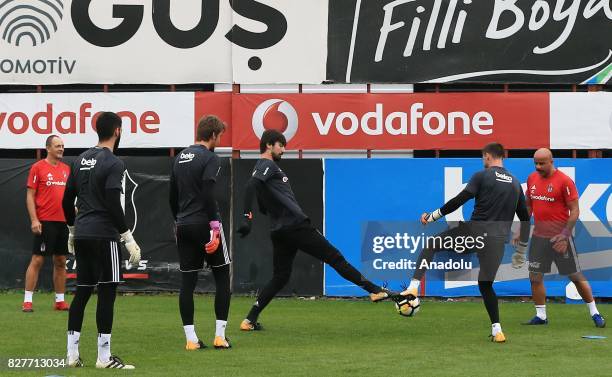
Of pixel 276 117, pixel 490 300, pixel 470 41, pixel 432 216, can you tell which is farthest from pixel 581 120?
pixel 490 300

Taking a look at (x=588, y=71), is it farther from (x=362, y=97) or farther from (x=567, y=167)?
(x=362, y=97)

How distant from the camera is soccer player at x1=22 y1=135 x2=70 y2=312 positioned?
13250mm

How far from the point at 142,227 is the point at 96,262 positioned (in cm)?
756

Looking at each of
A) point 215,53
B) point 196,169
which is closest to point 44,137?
point 215,53

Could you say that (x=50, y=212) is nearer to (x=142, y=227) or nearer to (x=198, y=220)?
(x=142, y=227)

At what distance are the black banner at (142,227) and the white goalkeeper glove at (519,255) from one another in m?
5.00

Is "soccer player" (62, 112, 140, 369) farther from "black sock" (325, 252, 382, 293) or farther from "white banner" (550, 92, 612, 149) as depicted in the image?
"white banner" (550, 92, 612, 149)

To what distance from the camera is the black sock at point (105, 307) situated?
8.22 meters

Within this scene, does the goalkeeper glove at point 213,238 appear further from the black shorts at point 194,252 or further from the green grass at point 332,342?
the green grass at point 332,342

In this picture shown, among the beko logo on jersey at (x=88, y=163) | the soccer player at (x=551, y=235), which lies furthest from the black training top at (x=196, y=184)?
the soccer player at (x=551, y=235)

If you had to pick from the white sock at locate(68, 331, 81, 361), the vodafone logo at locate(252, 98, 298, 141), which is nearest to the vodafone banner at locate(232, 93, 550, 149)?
the vodafone logo at locate(252, 98, 298, 141)

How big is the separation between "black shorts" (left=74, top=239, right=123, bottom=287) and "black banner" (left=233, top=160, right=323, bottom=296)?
23.9 feet

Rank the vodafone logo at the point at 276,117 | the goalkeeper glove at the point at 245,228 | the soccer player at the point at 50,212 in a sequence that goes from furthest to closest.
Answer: the vodafone logo at the point at 276,117 < the soccer player at the point at 50,212 < the goalkeeper glove at the point at 245,228

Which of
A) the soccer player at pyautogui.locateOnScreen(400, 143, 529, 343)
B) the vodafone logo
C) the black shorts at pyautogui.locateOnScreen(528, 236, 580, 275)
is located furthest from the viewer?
the vodafone logo
